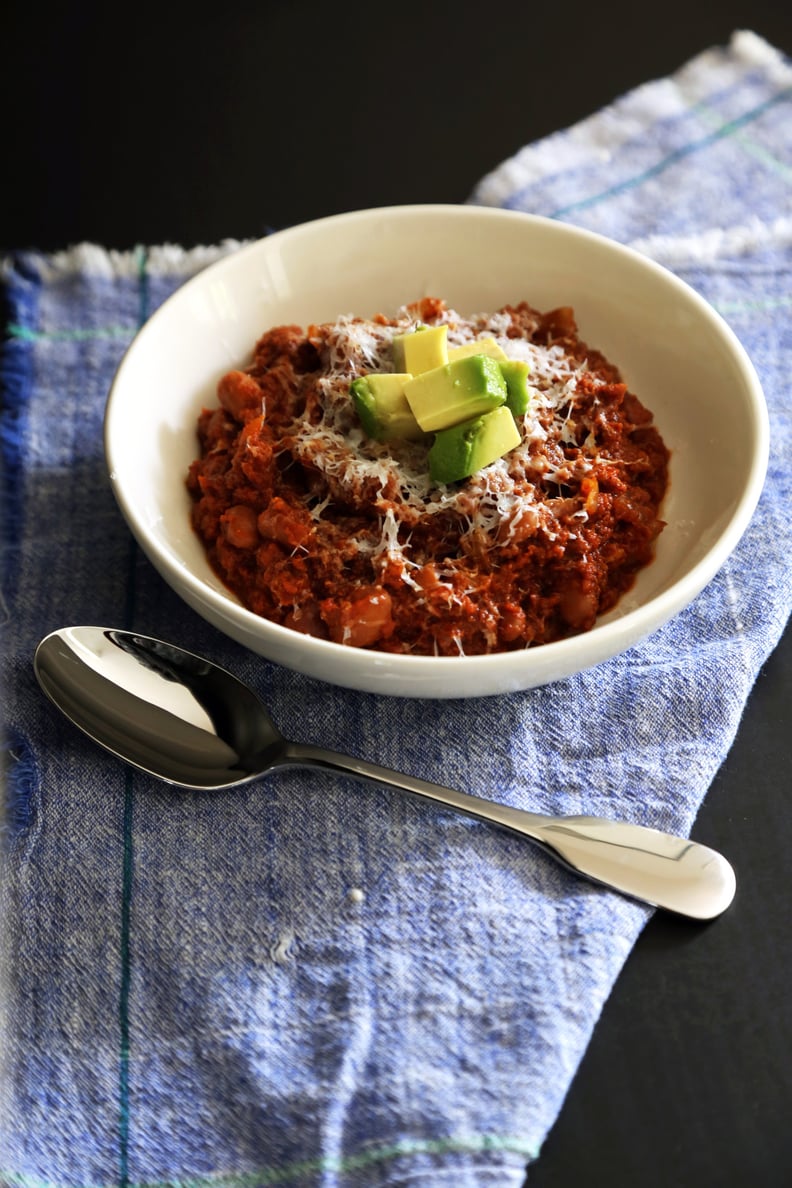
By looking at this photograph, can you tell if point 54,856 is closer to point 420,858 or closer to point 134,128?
point 420,858

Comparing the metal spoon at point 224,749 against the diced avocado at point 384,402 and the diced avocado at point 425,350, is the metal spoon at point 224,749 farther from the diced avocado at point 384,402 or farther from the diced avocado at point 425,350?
the diced avocado at point 425,350

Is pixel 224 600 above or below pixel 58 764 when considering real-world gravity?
above

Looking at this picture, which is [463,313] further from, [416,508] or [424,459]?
[416,508]

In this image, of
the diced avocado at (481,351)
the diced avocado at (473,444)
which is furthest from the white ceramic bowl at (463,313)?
the diced avocado at (481,351)

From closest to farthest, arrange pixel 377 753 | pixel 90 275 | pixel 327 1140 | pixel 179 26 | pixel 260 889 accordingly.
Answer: pixel 327 1140 < pixel 260 889 < pixel 377 753 < pixel 90 275 < pixel 179 26

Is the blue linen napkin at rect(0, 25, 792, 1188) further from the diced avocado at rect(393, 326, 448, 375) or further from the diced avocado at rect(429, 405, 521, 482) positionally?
the diced avocado at rect(393, 326, 448, 375)

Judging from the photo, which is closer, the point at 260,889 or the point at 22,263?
the point at 260,889

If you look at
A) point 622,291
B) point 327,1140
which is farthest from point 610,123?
point 327,1140
